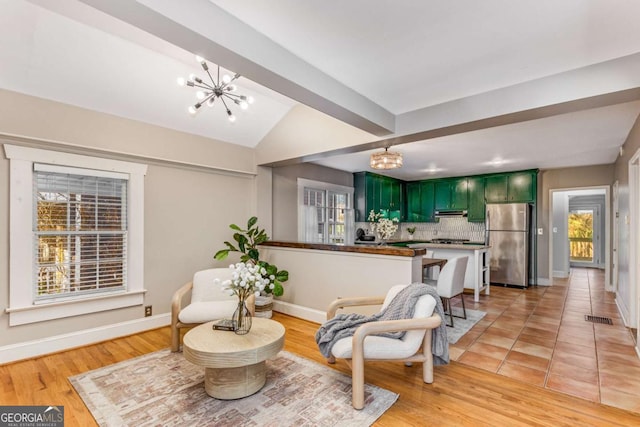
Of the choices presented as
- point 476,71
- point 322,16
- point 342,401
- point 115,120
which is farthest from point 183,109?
point 342,401

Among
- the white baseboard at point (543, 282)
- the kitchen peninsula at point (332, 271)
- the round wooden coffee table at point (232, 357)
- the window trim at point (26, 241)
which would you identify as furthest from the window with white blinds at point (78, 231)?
the white baseboard at point (543, 282)

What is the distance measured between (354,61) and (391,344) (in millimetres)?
2178

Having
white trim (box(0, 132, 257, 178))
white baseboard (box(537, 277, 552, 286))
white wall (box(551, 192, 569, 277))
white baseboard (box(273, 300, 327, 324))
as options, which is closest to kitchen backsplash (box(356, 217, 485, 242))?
white baseboard (box(537, 277, 552, 286))

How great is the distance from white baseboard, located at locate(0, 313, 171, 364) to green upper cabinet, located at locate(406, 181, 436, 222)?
6080 mm

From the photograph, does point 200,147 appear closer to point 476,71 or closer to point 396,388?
point 476,71

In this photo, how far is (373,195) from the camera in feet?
23.1

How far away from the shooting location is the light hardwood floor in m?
2.12

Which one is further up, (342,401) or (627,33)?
Result: (627,33)

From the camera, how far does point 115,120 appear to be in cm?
346

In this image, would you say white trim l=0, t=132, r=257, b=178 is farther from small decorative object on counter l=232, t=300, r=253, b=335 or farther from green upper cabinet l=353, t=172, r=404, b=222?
green upper cabinet l=353, t=172, r=404, b=222

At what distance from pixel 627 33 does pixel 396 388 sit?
2.89 metres

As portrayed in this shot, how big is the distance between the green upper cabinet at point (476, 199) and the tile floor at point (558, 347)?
2211 mm

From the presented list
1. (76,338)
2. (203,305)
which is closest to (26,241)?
(76,338)

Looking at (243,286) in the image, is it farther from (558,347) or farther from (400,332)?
(558,347)
